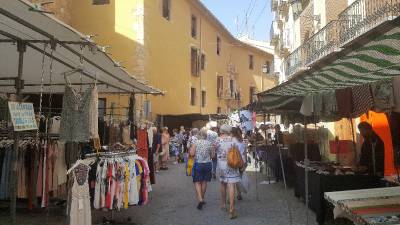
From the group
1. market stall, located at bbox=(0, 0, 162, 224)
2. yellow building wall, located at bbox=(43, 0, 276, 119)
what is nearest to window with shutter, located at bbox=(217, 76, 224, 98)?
yellow building wall, located at bbox=(43, 0, 276, 119)

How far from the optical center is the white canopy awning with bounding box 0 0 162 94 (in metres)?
4.17

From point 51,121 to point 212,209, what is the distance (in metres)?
3.68

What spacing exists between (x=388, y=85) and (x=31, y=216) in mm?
6370

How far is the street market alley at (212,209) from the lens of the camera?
7.51 meters

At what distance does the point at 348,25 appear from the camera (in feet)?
43.3

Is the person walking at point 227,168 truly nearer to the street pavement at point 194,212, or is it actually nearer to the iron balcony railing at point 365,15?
the street pavement at point 194,212

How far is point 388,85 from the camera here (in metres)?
A: 5.02

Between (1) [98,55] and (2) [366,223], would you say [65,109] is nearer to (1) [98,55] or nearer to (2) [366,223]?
(1) [98,55]

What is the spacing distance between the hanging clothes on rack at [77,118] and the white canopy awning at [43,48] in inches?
13.9

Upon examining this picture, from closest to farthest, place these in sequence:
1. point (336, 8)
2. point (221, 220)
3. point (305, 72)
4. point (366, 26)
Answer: point (305, 72), point (221, 220), point (366, 26), point (336, 8)

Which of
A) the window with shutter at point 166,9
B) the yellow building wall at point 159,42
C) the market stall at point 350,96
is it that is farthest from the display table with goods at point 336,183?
the window with shutter at point 166,9

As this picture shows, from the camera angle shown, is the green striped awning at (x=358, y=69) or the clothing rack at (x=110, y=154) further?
the clothing rack at (x=110, y=154)

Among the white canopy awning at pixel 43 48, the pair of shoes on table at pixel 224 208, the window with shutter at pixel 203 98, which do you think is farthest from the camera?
the window with shutter at pixel 203 98

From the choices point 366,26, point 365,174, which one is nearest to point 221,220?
point 365,174
